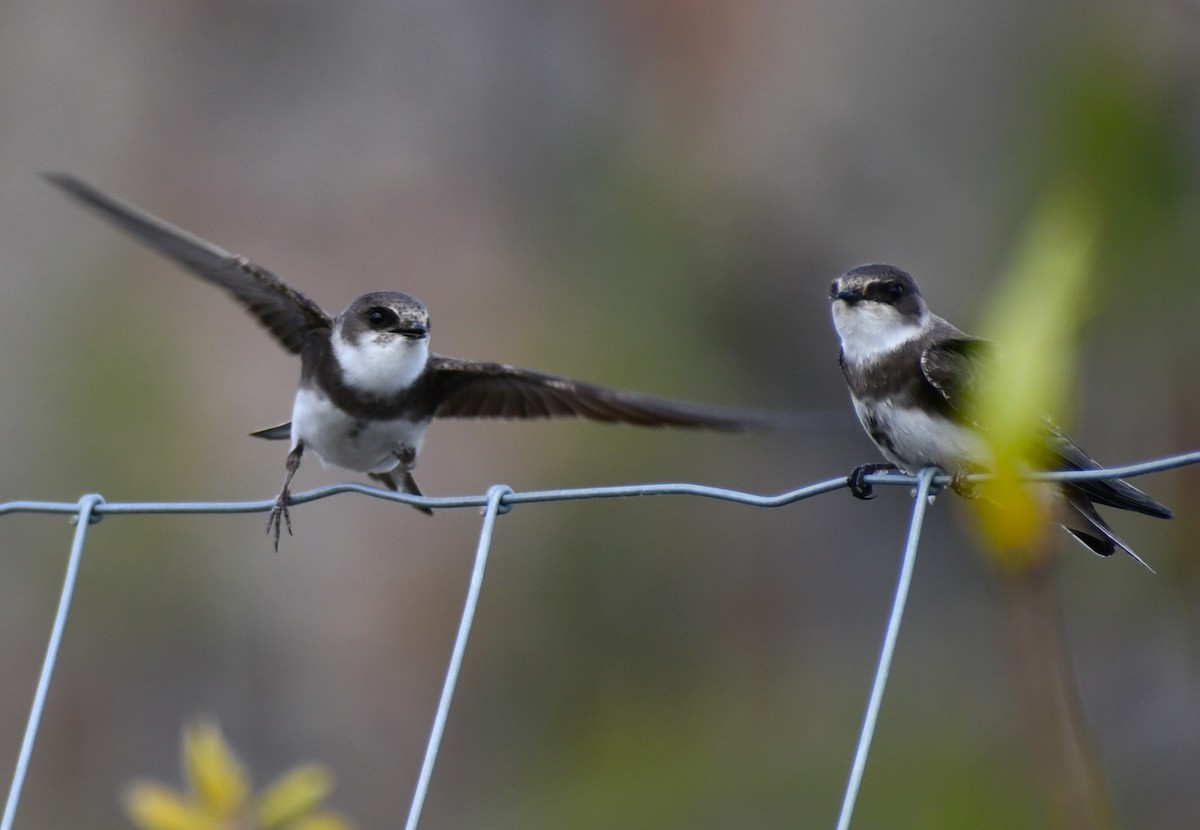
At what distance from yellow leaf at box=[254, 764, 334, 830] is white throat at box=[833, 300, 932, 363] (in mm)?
2100

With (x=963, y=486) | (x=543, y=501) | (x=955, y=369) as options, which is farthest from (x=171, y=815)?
(x=955, y=369)

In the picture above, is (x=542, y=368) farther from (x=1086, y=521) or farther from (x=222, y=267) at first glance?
(x=1086, y=521)

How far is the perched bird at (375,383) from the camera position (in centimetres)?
418

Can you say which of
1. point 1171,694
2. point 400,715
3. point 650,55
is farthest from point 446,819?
point 650,55

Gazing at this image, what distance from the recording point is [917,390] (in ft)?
11.0

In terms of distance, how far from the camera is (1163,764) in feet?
32.3

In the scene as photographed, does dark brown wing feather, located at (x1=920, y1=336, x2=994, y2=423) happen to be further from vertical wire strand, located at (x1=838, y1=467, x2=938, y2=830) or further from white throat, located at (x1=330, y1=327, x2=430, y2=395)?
white throat, located at (x1=330, y1=327, x2=430, y2=395)

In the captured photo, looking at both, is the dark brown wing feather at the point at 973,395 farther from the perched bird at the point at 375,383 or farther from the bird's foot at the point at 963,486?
the perched bird at the point at 375,383

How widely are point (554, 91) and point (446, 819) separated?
5557 mm

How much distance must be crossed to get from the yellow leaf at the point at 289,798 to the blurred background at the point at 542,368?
884cm

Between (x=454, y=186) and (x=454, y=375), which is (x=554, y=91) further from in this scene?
(x=454, y=375)

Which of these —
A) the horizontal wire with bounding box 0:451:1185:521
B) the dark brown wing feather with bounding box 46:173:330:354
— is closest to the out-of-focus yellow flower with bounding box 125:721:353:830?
the horizontal wire with bounding box 0:451:1185:521

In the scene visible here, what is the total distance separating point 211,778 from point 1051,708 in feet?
3.20

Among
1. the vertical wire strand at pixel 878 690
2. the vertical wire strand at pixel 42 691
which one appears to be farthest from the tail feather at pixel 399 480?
the vertical wire strand at pixel 878 690
